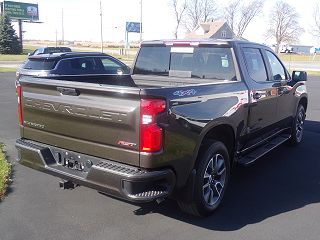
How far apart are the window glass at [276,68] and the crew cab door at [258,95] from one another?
27 cm

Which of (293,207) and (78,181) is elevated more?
(78,181)

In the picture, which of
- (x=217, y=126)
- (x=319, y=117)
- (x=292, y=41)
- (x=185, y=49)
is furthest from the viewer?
(x=292, y=41)

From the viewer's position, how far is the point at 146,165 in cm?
335

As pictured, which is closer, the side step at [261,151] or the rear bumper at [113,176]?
the rear bumper at [113,176]

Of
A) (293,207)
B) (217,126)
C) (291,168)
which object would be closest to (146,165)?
(217,126)

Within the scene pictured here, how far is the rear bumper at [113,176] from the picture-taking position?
3350 mm

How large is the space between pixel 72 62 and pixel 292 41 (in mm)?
89204

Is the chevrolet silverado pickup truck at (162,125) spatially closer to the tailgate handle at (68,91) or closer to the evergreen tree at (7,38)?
the tailgate handle at (68,91)

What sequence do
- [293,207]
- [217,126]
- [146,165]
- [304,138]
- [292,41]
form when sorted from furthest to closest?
[292,41], [304,138], [293,207], [217,126], [146,165]

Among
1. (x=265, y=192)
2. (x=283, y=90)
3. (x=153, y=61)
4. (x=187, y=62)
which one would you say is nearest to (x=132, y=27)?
(x=283, y=90)

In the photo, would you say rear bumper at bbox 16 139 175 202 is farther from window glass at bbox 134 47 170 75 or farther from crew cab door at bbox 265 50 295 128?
crew cab door at bbox 265 50 295 128

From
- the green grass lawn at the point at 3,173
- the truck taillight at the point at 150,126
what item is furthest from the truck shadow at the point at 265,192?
the green grass lawn at the point at 3,173

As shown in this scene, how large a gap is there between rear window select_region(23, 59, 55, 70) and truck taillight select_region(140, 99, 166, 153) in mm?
9500

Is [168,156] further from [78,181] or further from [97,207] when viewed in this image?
[97,207]
